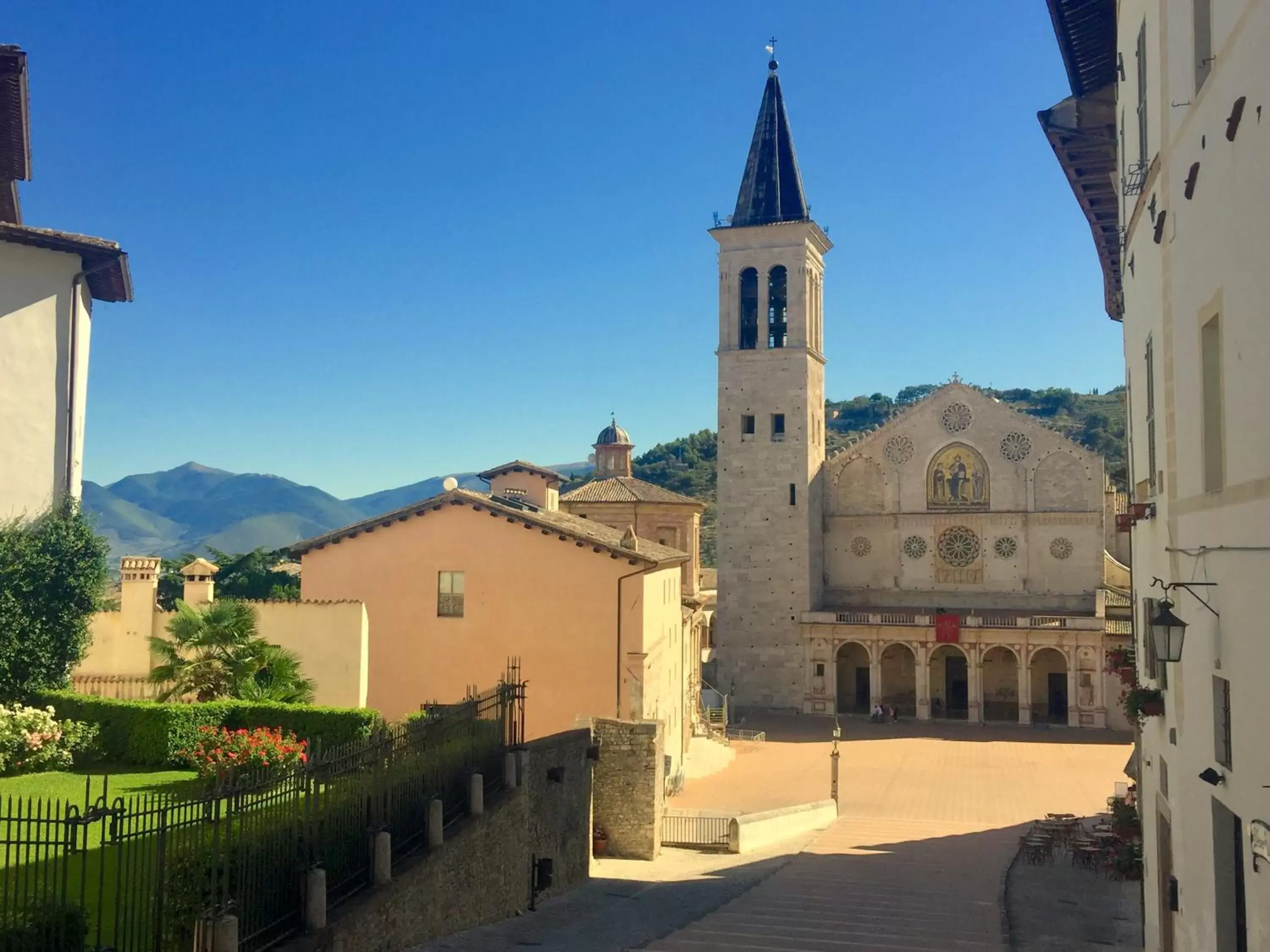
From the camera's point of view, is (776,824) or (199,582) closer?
(199,582)

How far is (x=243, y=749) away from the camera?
18.0m

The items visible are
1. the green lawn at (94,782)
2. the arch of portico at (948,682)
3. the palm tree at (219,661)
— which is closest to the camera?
the green lawn at (94,782)

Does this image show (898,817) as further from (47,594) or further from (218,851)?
(218,851)

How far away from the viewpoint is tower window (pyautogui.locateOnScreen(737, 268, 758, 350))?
5053 centimetres

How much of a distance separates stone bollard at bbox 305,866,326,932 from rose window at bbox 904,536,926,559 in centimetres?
4226

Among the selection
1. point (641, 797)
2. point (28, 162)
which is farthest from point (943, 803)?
point (28, 162)

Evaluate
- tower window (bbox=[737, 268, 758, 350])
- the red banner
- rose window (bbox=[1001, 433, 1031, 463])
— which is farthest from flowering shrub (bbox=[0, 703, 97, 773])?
rose window (bbox=[1001, 433, 1031, 463])

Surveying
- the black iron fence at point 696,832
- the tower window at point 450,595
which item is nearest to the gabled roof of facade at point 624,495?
the tower window at point 450,595

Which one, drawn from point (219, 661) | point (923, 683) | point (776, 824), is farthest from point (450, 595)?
point (923, 683)

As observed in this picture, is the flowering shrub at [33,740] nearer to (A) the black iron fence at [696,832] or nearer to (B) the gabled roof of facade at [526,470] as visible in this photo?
(A) the black iron fence at [696,832]

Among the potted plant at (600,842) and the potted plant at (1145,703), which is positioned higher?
the potted plant at (1145,703)

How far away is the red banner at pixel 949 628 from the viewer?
150ft

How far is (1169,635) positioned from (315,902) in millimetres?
8516

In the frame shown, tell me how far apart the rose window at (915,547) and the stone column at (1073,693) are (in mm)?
7800
